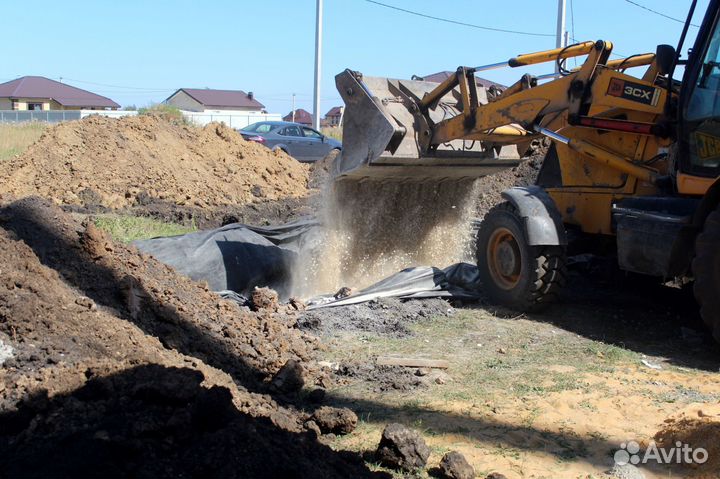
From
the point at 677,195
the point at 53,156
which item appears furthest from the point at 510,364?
the point at 53,156

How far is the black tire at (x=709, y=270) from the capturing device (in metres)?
6.21

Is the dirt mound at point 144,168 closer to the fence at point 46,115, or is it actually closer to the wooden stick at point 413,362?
the wooden stick at point 413,362

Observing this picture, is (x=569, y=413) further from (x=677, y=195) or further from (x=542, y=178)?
(x=542, y=178)

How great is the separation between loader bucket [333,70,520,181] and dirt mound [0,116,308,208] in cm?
655

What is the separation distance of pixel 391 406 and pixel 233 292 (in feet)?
10.2

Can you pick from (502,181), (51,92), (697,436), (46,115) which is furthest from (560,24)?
(51,92)

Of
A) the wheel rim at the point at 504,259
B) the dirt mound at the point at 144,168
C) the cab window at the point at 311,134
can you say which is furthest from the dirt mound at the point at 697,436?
the cab window at the point at 311,134

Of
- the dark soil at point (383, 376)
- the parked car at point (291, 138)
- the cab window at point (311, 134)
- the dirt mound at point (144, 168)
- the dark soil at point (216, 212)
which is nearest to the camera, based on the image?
the dark soil at point (383, 376)

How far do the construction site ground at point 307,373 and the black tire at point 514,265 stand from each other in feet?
0.77

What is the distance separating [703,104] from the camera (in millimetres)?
6582

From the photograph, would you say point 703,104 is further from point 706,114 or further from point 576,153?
point 576,153

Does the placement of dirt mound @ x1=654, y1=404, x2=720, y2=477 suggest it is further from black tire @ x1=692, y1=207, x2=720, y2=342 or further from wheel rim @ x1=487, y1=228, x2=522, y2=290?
wheel rim @ x1=487, y1=228, x2=522, y2=290

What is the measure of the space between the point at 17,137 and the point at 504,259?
20.6 metres

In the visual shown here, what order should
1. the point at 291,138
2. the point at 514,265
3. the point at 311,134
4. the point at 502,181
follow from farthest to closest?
the point at 311,134 → the point at 291,138 → the point at 502,181 → the point at 514,265
